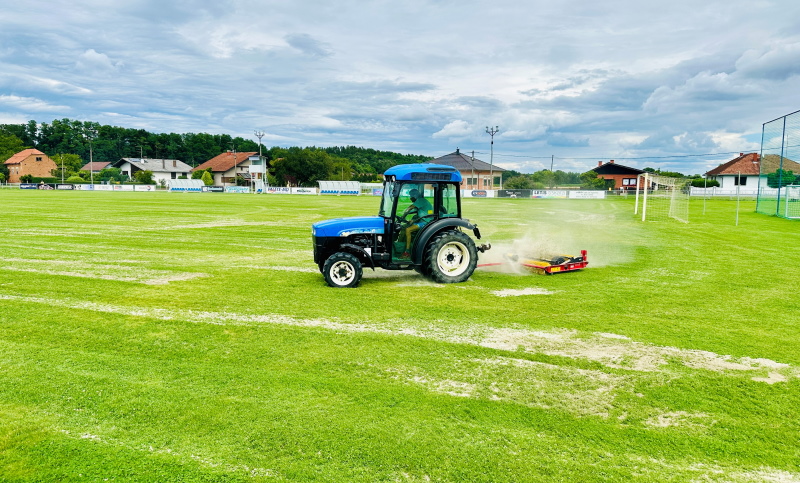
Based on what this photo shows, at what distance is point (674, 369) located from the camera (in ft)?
16.9

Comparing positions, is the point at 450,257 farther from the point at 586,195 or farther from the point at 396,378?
the point at 586,195

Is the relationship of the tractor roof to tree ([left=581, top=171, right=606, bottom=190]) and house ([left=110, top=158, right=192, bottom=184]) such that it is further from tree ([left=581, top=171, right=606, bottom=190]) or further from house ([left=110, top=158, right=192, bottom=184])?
house ([left=110, top=158, right=192, bottom=184])

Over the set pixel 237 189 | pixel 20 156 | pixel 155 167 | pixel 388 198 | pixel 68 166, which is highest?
pixel 20 156

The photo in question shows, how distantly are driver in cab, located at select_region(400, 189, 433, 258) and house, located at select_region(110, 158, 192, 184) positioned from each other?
108 m

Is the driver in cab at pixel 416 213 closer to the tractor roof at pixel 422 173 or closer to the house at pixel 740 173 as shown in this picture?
the tractor roof at pixel 422 173

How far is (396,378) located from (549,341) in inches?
A: 83.9

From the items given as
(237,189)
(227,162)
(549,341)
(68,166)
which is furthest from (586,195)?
(68,166)

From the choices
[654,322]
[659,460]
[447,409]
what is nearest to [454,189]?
[654,322]

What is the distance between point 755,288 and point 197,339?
9201mm

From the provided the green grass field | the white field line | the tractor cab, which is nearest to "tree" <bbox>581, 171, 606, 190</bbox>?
the green grass field

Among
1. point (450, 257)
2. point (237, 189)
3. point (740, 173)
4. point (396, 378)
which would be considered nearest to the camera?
point (396, 378)

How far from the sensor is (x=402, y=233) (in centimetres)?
909

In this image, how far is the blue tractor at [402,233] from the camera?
8.86 metres

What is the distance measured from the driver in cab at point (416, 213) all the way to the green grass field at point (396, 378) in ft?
3.28
